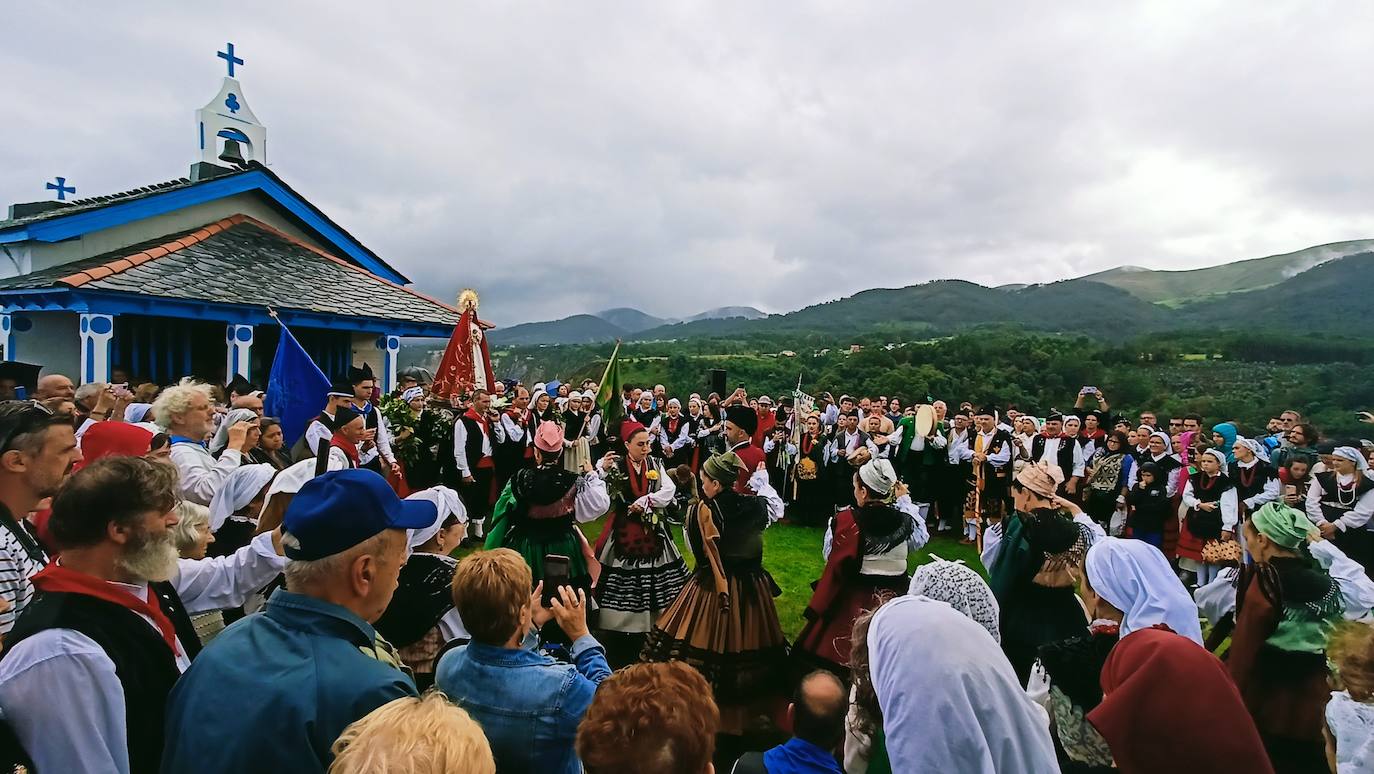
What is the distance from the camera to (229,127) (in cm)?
1480

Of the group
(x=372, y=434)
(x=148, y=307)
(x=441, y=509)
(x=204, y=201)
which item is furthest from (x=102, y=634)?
(x=204, y=201)

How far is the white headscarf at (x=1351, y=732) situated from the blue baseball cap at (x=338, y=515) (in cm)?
322

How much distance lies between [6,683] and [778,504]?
432 cm

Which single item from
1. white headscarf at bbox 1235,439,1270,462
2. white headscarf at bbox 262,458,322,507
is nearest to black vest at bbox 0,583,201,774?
white headscarf at bbox 262,458,322,507

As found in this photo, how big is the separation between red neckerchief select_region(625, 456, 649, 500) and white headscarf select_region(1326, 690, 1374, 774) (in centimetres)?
423

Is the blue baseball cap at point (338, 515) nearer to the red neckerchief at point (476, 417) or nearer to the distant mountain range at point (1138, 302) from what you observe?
the red neckerchief at point (476, 417)

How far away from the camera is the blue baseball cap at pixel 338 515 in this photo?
1.87 meters

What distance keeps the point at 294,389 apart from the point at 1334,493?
1020cm

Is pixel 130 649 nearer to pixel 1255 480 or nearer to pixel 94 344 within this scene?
pixel 1255 480

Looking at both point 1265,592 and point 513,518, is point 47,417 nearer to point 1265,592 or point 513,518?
point 513,518

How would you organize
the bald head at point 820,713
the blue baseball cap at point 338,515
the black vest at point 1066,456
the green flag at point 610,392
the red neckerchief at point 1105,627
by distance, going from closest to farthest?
the blue baseball cap at point 338,515
the bald head at point 820,713
the red neckerchief at point 1105,627
the green flag at point 610,392
the black vest at point 1066,456

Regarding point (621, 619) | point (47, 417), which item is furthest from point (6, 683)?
point (621, 619)

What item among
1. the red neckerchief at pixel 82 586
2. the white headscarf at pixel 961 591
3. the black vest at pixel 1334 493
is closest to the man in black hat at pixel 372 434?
the red neckerchief at pixel 82 586

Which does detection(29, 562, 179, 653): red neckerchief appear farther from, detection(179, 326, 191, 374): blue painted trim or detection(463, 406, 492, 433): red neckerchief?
detection(179, 326, 191, 374): blue painted trim
